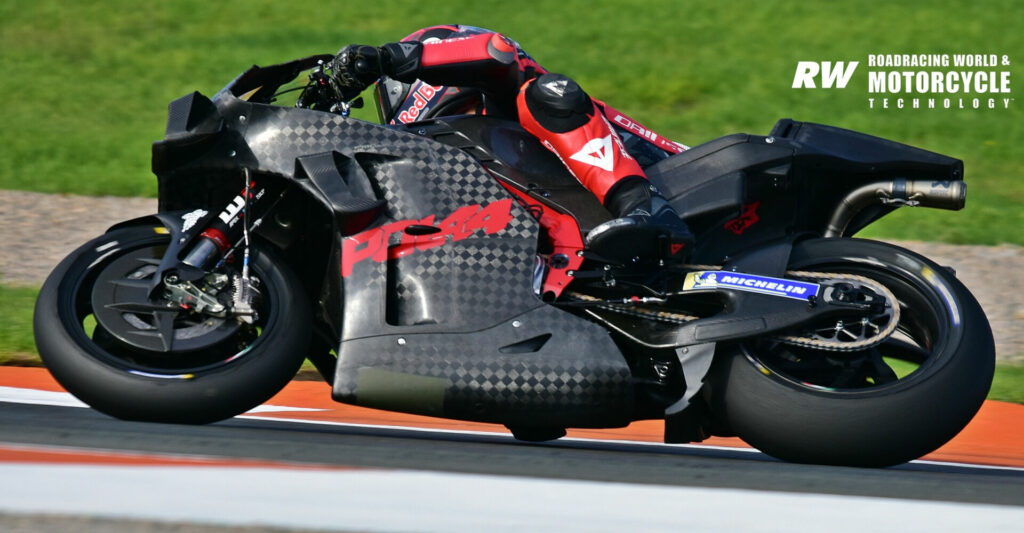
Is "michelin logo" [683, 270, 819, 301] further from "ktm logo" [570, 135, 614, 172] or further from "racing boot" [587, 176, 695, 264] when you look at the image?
"ktm logo" [570, 135, 614, 172]

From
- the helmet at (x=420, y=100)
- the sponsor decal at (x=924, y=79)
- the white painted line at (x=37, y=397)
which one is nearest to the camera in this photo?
the helmet at (x=420, y=100)

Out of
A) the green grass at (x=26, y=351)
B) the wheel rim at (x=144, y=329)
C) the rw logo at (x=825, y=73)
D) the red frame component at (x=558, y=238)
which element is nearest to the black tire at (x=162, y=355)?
the wheel rim at (x=144, y=329)

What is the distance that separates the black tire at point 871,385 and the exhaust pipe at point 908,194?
0.97 feet

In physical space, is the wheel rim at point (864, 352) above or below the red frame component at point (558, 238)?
below

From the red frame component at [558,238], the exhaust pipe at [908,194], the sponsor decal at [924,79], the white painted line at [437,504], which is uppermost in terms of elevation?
the sponsor decal at [924,79]

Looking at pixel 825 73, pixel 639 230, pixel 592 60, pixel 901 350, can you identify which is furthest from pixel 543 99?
pixel 825 73

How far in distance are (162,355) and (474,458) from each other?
940 millimetres

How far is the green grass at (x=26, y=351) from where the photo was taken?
6.07 metres

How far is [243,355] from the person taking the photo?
3.80 m

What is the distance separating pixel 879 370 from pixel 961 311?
0.29 metres

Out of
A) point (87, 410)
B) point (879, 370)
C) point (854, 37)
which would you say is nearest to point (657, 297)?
point (879, 370)

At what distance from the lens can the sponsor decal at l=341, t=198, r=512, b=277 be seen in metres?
3.97

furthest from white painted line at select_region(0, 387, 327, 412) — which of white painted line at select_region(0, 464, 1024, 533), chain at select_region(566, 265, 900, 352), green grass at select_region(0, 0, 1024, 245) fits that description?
green grass at select_region(0, 0, 1024, 245)

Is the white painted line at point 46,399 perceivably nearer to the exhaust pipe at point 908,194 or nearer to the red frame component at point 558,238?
the red frame component at point 558,238
